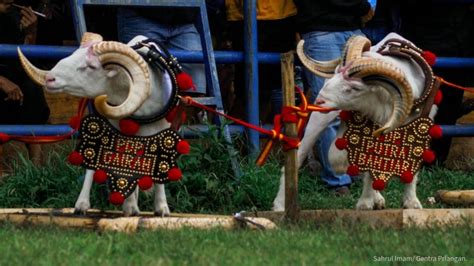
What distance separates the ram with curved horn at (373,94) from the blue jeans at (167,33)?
148 centimetres

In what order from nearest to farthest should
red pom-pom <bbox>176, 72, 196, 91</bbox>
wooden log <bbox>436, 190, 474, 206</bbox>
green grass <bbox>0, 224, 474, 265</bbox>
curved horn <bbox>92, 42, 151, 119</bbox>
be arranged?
green grass <bbox>0, 224, 474, 265</bbox> → curved horn <bbox>92, 42, 151, 119</bbox> → red pom-pom <bbox>176, 72, 196, 91</bbox> → wooden log <bbox>436, 190, 474, 206</bbox>

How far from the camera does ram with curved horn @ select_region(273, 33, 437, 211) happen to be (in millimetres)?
8805

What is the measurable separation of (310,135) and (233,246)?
262cm

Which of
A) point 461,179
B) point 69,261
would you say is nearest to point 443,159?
point 461,179

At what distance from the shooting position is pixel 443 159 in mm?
12586

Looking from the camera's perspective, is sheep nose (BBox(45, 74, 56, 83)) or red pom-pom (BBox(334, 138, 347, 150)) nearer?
sheep nose (BBox(45, 74, 56, 83))

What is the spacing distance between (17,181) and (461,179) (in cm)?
384

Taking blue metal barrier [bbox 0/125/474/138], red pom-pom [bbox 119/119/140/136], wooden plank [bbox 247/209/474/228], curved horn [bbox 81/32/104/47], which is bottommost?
wooden plank [bbox 247/209/474/228]

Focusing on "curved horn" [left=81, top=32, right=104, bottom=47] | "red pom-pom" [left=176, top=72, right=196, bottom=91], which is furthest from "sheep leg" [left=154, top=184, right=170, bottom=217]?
"curved horn" [left=81, top=32, right=104, bottom=47]

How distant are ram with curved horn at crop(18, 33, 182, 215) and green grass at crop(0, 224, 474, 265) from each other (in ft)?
2.76

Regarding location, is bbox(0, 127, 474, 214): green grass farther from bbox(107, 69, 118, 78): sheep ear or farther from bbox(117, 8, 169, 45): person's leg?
bbox(107, 69, 118, 78): sheep ear

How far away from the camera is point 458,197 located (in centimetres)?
984

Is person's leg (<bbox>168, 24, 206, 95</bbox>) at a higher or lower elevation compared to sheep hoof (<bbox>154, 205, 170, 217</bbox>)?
higher

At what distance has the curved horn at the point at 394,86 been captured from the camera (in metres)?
8.75
